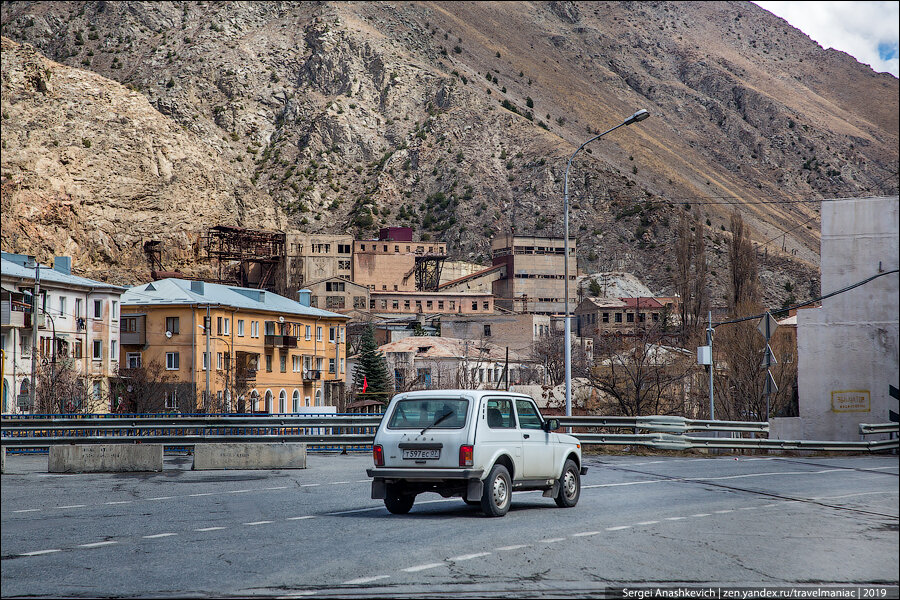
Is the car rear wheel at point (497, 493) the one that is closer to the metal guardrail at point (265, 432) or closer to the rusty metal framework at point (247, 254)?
the metal guardrail at point (265, 432)

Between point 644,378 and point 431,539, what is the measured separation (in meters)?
37.4

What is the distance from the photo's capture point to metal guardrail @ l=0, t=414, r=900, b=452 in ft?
84.4

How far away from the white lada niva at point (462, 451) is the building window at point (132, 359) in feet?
197

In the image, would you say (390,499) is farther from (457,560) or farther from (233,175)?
(233,175)

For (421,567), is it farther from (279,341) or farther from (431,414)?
(279,341)

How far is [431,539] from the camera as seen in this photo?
38.0ft

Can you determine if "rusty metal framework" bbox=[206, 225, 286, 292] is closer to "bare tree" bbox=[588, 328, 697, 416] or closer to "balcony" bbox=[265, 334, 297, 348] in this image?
"balcony" bbox=[265, 334, 297, 348]

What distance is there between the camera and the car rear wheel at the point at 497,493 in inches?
540

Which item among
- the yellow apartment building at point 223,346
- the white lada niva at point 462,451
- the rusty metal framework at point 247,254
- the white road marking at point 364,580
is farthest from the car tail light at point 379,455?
the rusty metal framework at point 247,254

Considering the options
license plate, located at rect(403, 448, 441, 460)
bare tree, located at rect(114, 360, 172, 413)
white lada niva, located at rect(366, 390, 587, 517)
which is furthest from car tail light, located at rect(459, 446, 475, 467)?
bare tree, located at rect(114, 360, 172, 413)

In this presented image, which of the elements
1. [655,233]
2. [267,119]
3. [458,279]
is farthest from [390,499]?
[267,119]

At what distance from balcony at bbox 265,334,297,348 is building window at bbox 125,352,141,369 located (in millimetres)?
9850

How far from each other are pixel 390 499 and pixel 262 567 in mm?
4606

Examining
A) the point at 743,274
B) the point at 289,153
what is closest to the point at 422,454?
the point at 743,274
